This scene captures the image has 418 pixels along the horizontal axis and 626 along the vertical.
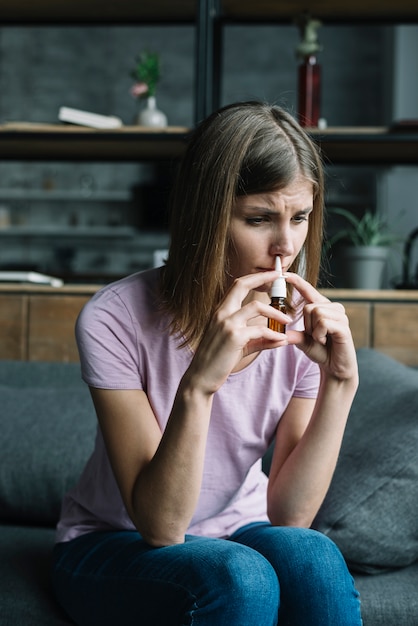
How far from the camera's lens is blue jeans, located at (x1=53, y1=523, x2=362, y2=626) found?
1.05m

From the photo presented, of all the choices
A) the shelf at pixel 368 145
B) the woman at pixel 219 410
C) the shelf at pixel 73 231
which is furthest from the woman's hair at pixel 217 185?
the shelf at pixel 73 231

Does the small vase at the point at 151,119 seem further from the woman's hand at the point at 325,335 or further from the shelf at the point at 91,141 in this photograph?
the woman's hand at the point at 325,335

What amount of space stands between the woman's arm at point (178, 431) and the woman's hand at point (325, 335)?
6 cm

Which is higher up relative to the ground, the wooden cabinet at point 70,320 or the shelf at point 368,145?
the shelf at point 368,145

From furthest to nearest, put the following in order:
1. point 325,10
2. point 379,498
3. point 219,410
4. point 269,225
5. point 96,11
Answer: point 96,11
point 325,10
point 379,498
point 219,410
point 269,225

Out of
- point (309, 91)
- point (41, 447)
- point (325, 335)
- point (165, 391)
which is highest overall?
point (309, 91)

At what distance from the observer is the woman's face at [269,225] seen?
3.85 ft

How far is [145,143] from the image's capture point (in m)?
2.42

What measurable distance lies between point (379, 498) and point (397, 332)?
816 millimetres

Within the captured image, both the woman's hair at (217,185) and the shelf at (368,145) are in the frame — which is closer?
the woman's hair at (217,185)

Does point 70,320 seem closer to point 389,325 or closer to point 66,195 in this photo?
point 389,325

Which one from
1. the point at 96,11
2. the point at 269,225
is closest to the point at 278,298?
the point at 269,225

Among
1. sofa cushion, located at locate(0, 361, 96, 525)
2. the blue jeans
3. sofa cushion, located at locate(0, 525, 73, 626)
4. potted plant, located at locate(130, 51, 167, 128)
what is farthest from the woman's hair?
potted plant, located at locate(130, 51, 167, 128)

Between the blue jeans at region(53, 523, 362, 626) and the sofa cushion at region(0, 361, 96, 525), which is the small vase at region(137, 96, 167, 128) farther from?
the blue jeans at region(53, 523, 362, 626)
